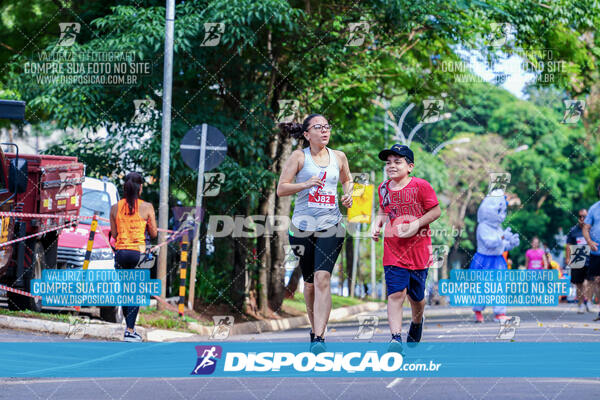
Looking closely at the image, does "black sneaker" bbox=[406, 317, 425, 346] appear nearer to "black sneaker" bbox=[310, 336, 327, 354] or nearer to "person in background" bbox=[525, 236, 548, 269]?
"black sneaker" bbox=[310, 336, 327, 354]

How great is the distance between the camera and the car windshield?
1628 cm

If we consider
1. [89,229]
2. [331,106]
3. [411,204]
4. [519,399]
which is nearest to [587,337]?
[411,204]

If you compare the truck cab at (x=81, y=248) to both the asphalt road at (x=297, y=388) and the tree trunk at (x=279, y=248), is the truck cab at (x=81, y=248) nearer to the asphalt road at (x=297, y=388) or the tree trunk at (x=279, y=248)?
the tree trunk at (x=279, y=248)

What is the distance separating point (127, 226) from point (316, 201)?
12.3ft

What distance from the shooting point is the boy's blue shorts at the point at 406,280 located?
8.20 metres

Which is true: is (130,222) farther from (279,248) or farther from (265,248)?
(279,248)

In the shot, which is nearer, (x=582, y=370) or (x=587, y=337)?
(x=582, y=370)

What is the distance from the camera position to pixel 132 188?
438 inches

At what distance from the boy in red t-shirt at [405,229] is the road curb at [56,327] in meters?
5.09

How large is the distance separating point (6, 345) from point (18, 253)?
5.39 metres

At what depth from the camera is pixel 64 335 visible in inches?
484

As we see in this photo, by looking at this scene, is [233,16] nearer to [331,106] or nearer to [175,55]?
[175,55]

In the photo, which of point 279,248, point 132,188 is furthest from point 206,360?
point 279,248

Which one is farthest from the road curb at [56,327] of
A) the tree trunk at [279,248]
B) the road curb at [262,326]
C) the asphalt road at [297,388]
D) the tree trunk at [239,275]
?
the tree trunk at [279,248]
